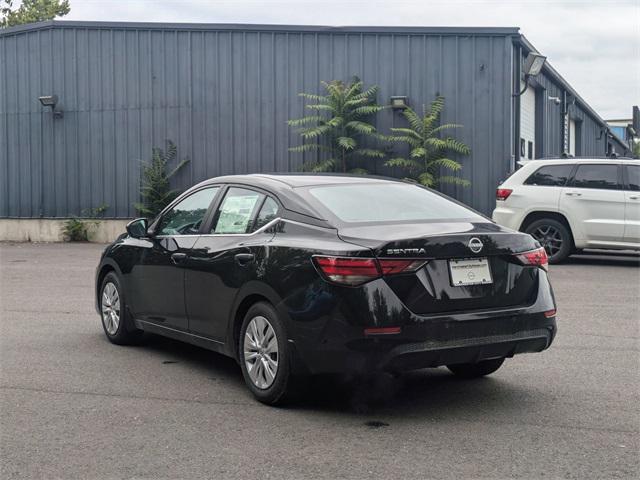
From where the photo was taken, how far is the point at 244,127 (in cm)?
2123

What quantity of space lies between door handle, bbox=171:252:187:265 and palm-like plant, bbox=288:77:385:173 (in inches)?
521

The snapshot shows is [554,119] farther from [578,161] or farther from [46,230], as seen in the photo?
[46,230]

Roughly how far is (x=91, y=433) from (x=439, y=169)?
1612 cm

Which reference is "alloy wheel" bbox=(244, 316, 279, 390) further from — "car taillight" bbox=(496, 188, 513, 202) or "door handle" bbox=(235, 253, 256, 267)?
"car taillight" bbox=(496, 188, 513, 202)

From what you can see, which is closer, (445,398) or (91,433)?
(91,433)

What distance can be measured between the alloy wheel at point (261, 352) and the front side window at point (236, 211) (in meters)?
0.74

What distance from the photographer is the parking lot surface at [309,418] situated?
4395mm

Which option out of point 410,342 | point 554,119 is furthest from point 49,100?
point 410,342

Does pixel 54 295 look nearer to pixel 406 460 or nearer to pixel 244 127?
pixel 406 460

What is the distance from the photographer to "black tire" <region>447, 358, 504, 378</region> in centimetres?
622

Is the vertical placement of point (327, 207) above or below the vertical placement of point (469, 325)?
above

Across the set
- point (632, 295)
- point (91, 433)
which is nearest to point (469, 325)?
point (91, 433)

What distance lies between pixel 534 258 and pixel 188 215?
8.82 ft

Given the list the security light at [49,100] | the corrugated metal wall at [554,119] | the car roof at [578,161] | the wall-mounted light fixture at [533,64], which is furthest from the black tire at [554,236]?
the security light at [49,100]
